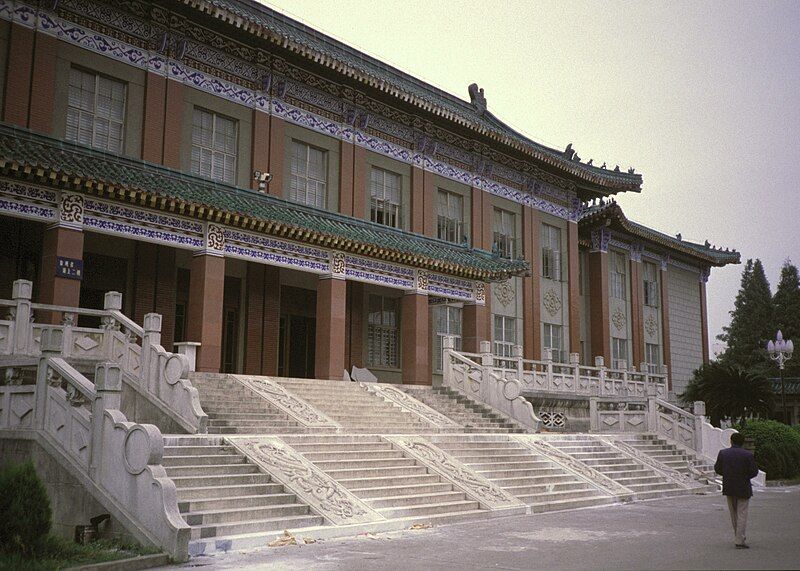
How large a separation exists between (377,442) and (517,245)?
17.6 m

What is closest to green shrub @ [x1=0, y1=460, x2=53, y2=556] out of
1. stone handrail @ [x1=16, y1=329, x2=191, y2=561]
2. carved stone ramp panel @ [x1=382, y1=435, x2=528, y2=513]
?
stone handrail @ [x1=16, y1=329, x2=191, y2=561]

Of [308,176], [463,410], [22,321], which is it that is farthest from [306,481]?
[308,176]

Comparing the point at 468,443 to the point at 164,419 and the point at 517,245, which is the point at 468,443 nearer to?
the point at 164,419

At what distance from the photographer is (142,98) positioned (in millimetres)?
19719

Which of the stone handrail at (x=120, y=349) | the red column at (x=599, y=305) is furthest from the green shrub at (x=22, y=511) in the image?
the red column at (x=599, y=305)

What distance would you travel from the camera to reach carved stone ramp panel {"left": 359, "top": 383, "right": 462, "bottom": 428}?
60.3ft

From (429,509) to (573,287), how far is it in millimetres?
22052

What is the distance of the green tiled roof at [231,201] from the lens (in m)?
15.1

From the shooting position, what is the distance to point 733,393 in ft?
81.2

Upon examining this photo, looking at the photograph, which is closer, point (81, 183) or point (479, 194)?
point (81, 183)

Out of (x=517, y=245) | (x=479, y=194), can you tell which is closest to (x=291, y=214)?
(x=479, y=194)

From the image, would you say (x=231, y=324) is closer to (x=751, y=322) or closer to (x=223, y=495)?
(x=223, y=495)

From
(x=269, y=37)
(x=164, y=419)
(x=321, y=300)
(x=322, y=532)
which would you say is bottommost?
(x=322, y=532)

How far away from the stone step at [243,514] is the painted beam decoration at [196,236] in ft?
26.1
